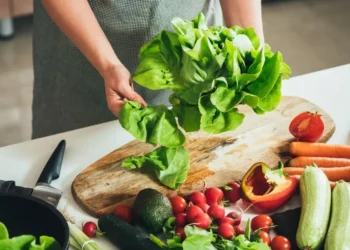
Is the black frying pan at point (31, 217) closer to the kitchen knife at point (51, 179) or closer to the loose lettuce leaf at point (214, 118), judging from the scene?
the kitchen knife at point (51, 179)

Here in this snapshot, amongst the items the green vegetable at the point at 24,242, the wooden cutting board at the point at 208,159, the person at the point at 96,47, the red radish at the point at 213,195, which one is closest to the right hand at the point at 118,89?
the person at the point at 96,47

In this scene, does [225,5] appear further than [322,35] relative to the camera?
No

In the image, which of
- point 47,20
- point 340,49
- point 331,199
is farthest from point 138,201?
point 340,49

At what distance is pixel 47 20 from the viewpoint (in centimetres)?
168

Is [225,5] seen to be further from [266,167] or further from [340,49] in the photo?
[340,49]

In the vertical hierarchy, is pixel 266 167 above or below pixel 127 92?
below

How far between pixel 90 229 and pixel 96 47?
0.39m

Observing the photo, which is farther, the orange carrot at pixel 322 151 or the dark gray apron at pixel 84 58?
the dark gray apron at pixel 84 58

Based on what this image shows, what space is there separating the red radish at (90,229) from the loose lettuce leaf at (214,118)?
27 cm

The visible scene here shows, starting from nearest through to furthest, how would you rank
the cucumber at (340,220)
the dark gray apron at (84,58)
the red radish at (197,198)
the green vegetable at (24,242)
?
1. the green vegetable at (24,242)
2. the cucumber at (340,220)
3. the red radish at (197,198)
4. the dark gray apron at (84,58)

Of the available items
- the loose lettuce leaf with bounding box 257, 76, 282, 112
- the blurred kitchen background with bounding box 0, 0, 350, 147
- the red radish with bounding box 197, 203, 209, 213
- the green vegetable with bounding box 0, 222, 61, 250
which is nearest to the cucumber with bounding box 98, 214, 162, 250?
the red radish with bounding box 197, 203, 209, 213

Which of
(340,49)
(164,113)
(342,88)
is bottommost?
(340,49)

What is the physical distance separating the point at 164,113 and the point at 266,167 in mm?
224

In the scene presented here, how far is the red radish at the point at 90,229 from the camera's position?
3.97ft
